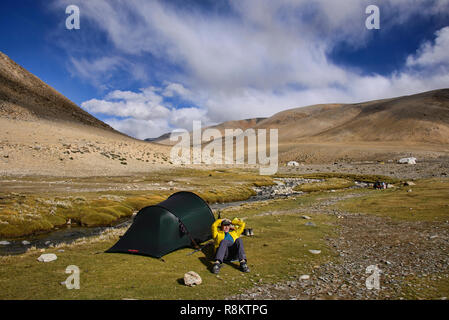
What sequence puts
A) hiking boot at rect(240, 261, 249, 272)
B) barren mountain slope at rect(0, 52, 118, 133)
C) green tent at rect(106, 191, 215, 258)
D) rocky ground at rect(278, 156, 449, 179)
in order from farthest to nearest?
barren mountain slope at rect(0, 52, 118, 133) < rocky ground at rect(278, 156, 449, 179) < green tent at rect(106, 191, 215, 258) < hiking boot at rect(240, 261, 249, 272)

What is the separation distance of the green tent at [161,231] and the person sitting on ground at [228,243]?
2.40m

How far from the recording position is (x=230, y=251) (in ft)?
38.1

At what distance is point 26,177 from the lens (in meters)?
52.7

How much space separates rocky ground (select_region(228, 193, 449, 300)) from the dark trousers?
6.67 ft

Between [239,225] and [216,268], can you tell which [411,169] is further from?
[216,268]

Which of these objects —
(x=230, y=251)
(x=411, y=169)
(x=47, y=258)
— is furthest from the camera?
(x=411, y=169)

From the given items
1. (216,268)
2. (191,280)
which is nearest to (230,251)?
(216,268)

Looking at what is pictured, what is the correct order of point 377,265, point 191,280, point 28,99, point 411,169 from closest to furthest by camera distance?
point 191,280 → point 377,265 → point 411,169 → point 28,99

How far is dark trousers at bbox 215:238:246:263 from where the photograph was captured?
10.9 meters

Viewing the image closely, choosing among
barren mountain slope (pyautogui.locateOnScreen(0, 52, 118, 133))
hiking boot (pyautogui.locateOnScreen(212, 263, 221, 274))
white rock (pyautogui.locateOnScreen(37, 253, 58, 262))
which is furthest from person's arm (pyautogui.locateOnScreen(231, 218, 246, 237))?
barren mountain slope (pyautogui.locateOnScreen(0, 52, 118, 133))

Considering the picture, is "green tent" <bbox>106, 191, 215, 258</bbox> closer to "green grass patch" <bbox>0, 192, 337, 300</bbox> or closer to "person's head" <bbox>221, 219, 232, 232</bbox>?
"green grass patch" <bbox>0, 192, 337, 300</bbox>

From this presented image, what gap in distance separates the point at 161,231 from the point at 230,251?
360 cm
